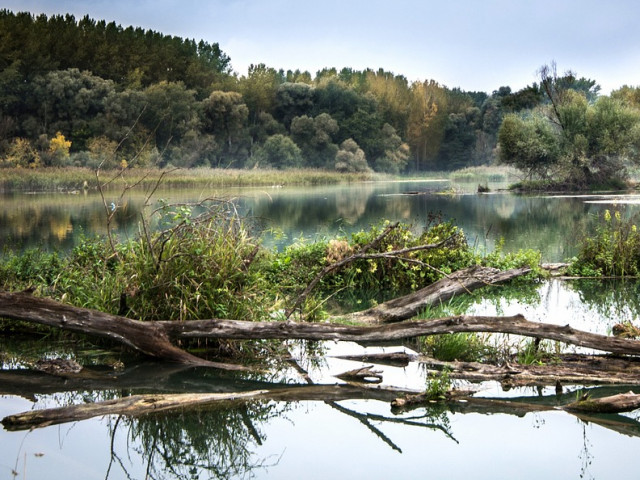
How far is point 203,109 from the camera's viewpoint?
6281 cm

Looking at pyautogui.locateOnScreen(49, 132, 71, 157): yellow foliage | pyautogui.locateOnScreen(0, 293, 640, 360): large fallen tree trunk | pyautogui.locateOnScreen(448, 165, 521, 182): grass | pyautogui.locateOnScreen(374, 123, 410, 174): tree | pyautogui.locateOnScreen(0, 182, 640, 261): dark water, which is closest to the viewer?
pyautogui.locateOnScreen(0, 293, 640, 360): large fallen tree trunk

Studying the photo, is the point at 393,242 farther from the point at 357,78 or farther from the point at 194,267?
the point at 357,78

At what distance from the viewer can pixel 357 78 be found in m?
89.9

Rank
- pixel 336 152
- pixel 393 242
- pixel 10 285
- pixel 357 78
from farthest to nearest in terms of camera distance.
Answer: pixel 357 78
pixel 336 152
pixel 393 242
pixel 10 285

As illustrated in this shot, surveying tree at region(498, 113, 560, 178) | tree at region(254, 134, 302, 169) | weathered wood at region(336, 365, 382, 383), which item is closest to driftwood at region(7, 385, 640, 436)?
weathered wood at region(336, 365, 382, 383)

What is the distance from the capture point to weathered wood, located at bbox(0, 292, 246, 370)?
5988mm

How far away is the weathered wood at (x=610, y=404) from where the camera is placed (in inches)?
188

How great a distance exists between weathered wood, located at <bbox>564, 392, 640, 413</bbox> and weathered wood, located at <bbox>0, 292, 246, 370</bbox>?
2.64m

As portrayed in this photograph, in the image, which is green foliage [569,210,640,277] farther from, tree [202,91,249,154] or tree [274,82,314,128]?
tree [274,82,314,128]

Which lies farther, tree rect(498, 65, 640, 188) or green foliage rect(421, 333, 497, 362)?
tree rect(498, 65, 640, 188)

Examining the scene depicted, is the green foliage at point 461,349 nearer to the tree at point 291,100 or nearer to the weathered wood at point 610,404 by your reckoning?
the weathered wood at point 610,404

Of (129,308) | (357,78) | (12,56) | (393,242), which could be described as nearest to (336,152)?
→ (357,78)

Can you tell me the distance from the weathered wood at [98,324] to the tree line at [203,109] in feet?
117

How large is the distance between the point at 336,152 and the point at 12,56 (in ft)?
94.7
